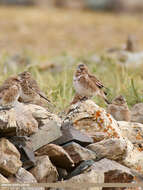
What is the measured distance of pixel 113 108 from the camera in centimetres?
671

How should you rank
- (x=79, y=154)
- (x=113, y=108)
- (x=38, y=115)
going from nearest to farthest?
(x=79, y=154) → (x=38, y=115) → (x=113, y=108)

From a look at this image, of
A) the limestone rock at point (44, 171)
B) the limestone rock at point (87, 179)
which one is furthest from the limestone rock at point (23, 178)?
the limestone rock at point (87, 179)

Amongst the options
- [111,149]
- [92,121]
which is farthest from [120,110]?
[111,149]

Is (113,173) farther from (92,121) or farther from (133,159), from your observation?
(92,121)

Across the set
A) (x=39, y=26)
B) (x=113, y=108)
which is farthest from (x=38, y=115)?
(x=39, y=26)

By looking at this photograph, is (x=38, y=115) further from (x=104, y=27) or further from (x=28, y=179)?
(x=104, y=27)

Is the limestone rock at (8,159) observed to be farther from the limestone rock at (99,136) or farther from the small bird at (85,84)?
the small bird at (85,84)

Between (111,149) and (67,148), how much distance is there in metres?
0.42

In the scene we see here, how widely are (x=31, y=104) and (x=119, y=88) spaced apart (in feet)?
9.22

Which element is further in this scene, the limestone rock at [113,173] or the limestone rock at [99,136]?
the limestone rock at [99,136]

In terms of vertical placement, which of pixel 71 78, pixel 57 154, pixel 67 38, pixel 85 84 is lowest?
pixel 57 154

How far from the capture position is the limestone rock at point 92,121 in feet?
18.7

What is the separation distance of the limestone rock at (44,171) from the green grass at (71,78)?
70.6 inches

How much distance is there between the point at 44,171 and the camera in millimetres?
4945
